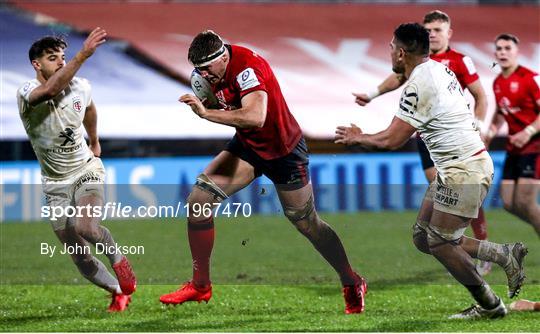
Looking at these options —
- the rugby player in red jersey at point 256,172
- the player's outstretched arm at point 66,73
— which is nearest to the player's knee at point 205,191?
the rugby player in red jersey at point 256,172

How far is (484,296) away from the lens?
332 inches

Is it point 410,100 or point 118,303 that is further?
point 118,303

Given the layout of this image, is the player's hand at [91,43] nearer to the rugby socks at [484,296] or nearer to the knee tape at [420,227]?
the knee tape at [420,227]

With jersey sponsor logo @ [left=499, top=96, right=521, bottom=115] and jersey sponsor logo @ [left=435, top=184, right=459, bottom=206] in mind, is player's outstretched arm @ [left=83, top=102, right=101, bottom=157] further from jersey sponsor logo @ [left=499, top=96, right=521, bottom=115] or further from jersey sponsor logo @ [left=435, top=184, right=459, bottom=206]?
jersey sponsor logo @ [left=499, top=96, right=521, bottom=115]

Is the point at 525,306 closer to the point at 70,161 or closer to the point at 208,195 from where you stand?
the point at 208,195

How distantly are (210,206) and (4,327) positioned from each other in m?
1.71

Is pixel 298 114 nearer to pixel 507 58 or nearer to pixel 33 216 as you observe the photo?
pixel 33 216

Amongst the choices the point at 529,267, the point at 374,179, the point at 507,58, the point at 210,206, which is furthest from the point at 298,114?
the point at 210,206

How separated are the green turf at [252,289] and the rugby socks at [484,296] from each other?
0.13 m

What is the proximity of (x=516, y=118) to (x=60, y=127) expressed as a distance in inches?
185

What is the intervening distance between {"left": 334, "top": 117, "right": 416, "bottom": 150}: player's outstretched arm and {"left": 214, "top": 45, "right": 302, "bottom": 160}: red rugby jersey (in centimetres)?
86

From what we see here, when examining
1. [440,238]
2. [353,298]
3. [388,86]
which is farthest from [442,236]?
[388,86]

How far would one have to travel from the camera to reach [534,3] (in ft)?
83.5

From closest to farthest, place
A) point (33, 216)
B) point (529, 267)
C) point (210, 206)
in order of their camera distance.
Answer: point (210, 206), point (529, 267), point (33, 216)
